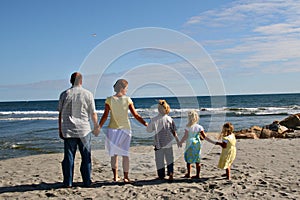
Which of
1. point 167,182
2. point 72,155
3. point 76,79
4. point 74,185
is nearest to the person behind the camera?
point 76,79

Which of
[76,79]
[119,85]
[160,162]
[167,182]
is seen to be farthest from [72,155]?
[167,182]

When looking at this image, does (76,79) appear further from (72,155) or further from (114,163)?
(114,163)

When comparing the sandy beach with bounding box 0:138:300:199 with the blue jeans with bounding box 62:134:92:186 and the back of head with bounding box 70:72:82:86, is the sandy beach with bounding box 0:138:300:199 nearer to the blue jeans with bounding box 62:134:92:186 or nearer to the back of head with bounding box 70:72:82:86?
the blue jeans with bounding box 62:134:92:186

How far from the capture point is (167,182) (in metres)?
5.75

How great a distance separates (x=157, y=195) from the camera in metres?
4.98

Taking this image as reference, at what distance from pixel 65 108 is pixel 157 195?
1.95 metres

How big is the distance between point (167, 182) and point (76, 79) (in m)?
2.38

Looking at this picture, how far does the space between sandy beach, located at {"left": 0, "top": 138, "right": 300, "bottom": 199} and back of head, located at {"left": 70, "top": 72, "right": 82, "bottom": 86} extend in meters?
1.72

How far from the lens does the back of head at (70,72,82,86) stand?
16.8ft

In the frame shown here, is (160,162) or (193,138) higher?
(193,138)

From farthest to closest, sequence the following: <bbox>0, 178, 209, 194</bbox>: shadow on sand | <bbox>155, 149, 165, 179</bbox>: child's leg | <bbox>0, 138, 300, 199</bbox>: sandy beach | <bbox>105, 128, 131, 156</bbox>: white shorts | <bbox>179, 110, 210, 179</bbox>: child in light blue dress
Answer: <bbox>155, 149, 165, 179</bbox>: child's leg
<bbox>179, 110, 210, 179</bbox>: child in light blue dress
<bbox>0, 178, 209, 194</bbox>: shadow on sand
<bbox>105, 128, 131, 156</bbox>: white shorts
<bbox>0, 138, 300, 199</bbox>: sandy beach

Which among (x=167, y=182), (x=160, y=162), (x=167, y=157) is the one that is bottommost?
(x=167, y=182)

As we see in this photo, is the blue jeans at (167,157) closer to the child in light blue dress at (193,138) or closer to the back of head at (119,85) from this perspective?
the child in light blue dress at (193,138)

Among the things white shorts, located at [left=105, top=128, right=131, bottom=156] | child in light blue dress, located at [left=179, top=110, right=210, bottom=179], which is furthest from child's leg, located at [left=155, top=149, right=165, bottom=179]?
white shorts, located at [left=105, top=128, right=131, bottom=156]
